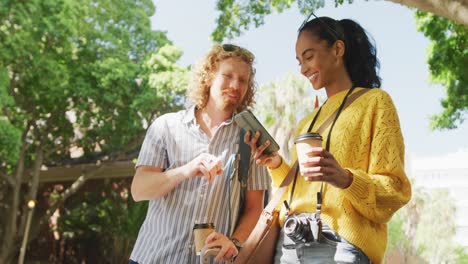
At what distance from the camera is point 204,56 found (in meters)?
2.19

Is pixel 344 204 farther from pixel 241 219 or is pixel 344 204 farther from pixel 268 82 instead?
pixel 268 82

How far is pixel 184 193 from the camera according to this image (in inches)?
78.0

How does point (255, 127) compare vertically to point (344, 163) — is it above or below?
above

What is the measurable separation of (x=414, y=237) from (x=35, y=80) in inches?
500

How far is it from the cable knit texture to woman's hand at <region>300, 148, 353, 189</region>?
53mm

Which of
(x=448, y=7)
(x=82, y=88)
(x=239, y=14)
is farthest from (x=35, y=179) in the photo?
(x=448, y=7)

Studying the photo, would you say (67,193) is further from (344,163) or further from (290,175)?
(344,163)

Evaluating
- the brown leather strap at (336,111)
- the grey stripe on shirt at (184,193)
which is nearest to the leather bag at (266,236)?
the brown leather strap at (336,111)

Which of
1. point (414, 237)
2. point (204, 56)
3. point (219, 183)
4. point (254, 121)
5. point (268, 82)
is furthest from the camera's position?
point (414, 237)

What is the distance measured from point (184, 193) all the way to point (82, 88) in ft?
40.9

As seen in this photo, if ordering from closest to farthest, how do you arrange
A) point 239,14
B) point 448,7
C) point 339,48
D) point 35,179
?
point 339,48 < point 448,7 < point 239,14 < point 35,179

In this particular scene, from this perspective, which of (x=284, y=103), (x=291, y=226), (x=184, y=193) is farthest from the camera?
(x=284, y=103)

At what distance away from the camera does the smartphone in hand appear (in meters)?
1.72

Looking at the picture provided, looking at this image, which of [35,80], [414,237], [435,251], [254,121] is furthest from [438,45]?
[435,251]
